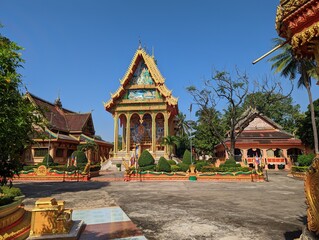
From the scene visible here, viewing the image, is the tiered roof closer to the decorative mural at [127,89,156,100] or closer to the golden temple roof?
the golden temple roof

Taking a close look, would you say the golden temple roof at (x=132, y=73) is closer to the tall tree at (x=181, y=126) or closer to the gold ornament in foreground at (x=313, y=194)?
the tall tree at (x=181, y=126)

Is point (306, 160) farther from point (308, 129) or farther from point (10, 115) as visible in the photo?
point (10, 115)

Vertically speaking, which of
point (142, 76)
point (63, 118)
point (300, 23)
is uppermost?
point (142, 76)

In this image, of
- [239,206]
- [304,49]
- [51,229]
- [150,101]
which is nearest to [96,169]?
[150,101]

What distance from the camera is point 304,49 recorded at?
428 cm

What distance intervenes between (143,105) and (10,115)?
24755 millimetres

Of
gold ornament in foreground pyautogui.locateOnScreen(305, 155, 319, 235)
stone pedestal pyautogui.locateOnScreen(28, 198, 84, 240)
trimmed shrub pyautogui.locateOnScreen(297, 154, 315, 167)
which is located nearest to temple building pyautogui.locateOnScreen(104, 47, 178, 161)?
trimmed shrub pyautogui.locateOnScreen(297, 154, 315, 167)

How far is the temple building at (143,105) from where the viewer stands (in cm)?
3194

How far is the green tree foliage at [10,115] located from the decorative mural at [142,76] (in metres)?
23.8

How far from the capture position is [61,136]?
31781 millimetres

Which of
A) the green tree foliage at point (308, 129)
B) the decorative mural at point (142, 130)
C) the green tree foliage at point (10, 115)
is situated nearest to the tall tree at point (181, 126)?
the decorative mural at point (142, 130)

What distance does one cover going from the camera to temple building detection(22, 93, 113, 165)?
1198 inches

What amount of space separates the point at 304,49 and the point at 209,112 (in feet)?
86.4

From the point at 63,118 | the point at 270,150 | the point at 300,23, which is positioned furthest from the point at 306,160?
the point at 63,118
